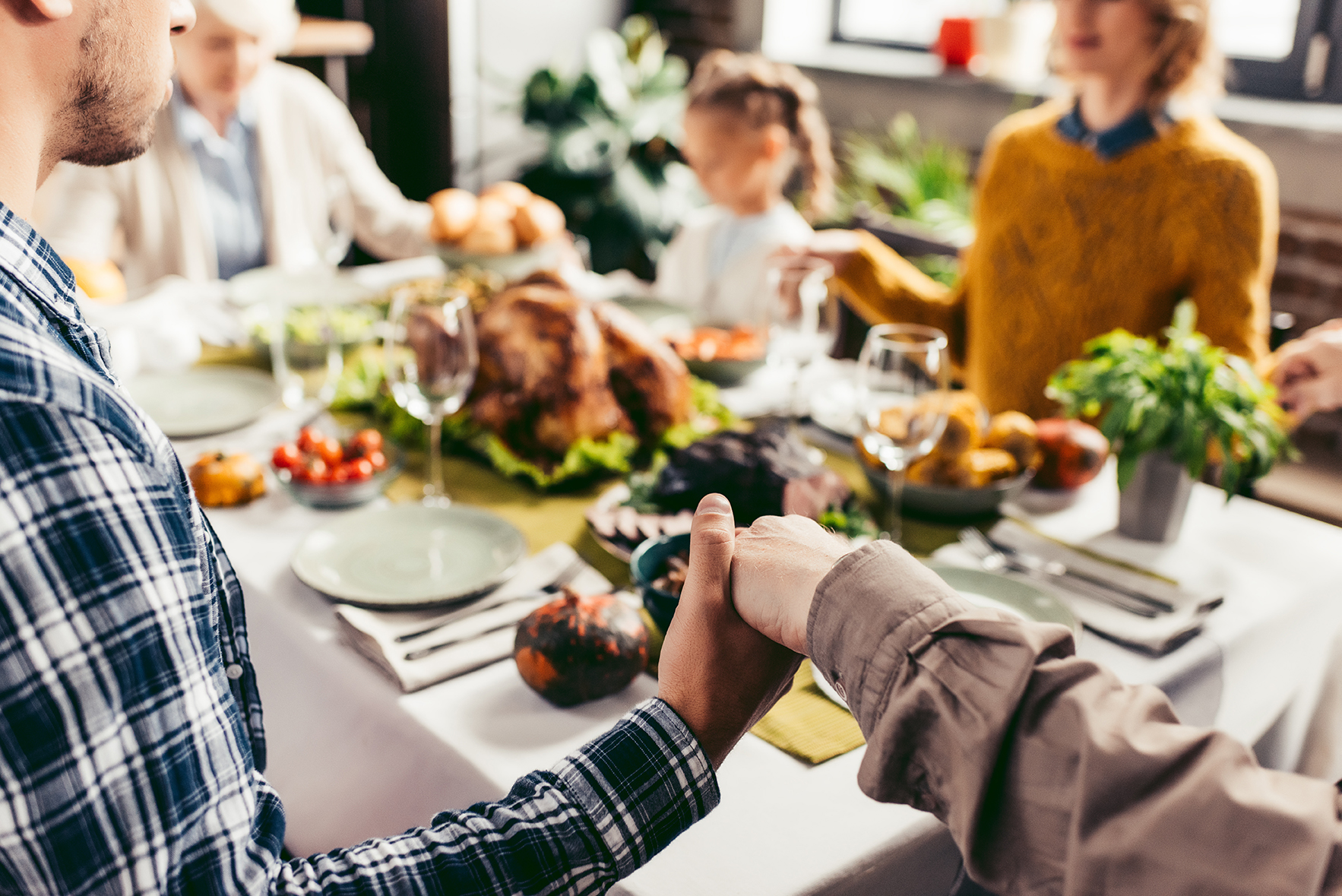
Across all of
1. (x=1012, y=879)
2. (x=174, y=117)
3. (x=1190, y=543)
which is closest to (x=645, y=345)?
(x=1190, y=543)

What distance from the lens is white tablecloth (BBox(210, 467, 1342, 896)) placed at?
85cm

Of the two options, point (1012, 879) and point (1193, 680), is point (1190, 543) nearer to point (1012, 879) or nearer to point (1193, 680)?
point (1193, 680)

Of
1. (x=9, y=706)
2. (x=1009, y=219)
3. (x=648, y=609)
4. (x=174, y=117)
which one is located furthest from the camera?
(x=174, y=117)

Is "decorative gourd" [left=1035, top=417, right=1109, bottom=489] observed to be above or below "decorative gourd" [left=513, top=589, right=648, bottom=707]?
above

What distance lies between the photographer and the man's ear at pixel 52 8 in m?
0.65

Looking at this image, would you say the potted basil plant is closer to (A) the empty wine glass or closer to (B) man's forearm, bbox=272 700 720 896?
(B) man's forearm, bbox=272 700 720 896

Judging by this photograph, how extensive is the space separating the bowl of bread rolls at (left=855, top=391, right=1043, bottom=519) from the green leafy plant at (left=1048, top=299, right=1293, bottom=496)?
134 millimetres

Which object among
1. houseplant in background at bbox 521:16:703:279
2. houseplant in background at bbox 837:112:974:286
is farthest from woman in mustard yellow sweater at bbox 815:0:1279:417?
houseplant in background at bbox 521:16:703:279

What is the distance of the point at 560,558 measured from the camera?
4.03 feet

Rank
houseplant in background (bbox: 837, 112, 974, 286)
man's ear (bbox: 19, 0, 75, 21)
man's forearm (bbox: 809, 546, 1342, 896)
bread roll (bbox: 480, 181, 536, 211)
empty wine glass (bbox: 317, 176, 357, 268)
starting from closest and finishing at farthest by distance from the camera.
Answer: man's forearm (bbox: 809, 546, 1342, 896) < man's ear (bbox: 19, 0, 75, 21) < empty wine glass (bbox: 317, 176, 357, 268) < bread roll (bbox: 480, 181, 536, 211) < houseplant in background (bbox: 837, 112, 974, 286)

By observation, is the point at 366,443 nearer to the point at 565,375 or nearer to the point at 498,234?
the point at 565,375

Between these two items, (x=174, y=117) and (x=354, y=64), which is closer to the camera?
(x=174, y=117)

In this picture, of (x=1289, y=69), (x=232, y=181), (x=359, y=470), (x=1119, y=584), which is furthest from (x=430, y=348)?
(x=1289, y=69)

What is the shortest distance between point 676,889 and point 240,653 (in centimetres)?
39
